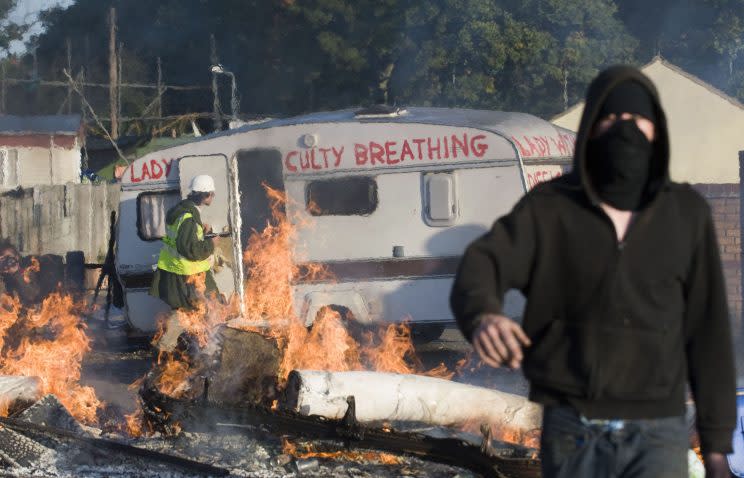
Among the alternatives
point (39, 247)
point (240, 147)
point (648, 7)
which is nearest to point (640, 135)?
point (240, 147)

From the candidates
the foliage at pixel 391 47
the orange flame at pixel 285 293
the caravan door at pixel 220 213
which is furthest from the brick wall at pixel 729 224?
the foliage at pixel 391 47

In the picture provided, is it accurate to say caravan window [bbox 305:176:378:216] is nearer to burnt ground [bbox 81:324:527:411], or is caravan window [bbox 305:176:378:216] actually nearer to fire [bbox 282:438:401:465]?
burnt ground [bbox 81:324:527:411]

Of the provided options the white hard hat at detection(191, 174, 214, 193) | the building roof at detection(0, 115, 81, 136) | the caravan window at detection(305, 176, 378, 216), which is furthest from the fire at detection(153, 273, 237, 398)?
the building roof at detection(0, 115, 81, 136)

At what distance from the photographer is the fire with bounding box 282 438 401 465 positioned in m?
6.62

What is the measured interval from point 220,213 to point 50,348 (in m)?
2.59

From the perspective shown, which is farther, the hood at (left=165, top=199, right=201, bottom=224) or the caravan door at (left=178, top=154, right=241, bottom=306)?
the caravan door at (left=178, top=154, right=241, bottom=306)

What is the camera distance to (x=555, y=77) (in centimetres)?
3300

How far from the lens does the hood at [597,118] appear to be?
330 centimetres

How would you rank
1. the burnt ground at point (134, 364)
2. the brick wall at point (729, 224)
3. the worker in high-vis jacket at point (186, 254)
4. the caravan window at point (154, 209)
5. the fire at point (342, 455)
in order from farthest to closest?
1. the brick wall at point (729, 224)
2. the caravan window at point (154, 209)
3. the worker in high-vis jacket at point (186, 254)
4. the burnt ground at point (134, 364)
5. the fire at point (342, 455)

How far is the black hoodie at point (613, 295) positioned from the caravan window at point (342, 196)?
777 centimetres

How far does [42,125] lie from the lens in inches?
1326

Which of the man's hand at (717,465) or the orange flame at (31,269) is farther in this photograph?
the orange flame at (31,269)

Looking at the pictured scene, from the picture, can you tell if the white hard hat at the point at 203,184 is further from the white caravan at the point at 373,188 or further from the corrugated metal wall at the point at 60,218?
the corrugated metal wall at the point at 60,218

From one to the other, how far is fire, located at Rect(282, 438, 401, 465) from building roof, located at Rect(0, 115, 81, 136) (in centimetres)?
2808
